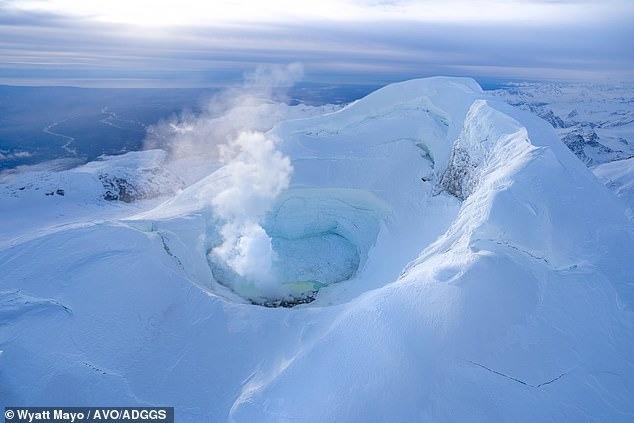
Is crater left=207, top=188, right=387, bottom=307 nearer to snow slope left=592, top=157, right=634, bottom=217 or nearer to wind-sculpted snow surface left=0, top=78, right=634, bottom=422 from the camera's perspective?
wind-sculpted snow surface left=0, top=78, right=634, bottom=422

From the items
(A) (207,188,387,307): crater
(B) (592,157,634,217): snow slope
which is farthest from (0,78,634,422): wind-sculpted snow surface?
(B) (592,157,634,217): snow slope

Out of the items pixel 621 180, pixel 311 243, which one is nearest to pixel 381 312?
pixel 311 243

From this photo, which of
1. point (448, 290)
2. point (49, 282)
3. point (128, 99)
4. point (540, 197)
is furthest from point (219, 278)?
point (128, 99)

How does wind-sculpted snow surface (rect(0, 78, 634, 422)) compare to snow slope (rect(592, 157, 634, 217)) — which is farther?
snow slope (rect(592, 157, 634, 217))

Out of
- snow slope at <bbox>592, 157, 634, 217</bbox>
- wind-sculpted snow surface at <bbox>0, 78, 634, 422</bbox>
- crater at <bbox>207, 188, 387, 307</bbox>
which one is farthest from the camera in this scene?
snow slope at <bbox>592, 157, 634, 217</bbox>

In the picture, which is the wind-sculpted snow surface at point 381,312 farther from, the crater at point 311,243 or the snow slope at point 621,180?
the snow slope at point 621,180

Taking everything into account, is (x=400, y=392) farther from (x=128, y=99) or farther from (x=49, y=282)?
(x=128, y=99)
